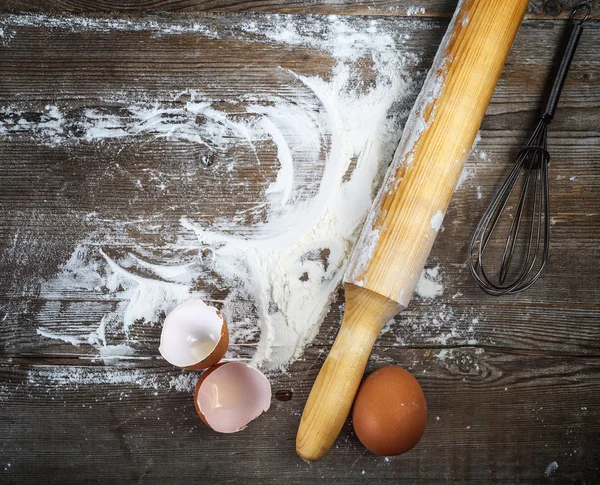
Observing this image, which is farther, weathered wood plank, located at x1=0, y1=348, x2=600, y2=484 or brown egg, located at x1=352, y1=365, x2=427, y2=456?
weathered wood plank, located at x1=0, y1=348, x2=600, y2=484

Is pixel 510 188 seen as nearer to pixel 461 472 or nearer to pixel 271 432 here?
pixel 461 472

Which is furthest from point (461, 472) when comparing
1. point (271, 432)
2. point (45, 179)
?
point (45, 179)

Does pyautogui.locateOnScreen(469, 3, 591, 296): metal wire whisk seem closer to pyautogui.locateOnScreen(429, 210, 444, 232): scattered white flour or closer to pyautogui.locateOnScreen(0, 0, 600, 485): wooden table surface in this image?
pyautogui.locateOnScreen(0, 0, 600, 485): wooden table surface

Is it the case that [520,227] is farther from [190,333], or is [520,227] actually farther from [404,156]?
[190,333]

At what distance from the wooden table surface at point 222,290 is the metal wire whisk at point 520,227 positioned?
0.03 m

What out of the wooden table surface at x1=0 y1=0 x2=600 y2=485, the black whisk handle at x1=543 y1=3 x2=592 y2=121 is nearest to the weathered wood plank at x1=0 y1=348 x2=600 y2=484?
the wooden table surface at x1=0 y1=0 x2=600 y2=485

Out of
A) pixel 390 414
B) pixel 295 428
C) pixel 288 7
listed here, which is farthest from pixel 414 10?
pixel 295 428

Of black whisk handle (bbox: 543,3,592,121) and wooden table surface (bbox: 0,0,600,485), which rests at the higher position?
black whisk handle (bbox: 543,3,592,121)

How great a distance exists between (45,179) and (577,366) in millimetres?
1260

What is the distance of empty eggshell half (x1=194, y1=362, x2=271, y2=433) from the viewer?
87 centimetres

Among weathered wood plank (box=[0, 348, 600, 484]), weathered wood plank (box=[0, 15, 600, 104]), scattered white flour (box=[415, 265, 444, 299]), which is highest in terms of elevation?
weathered wood plank (box=[0, 15, 600, 104])

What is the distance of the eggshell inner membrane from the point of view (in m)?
0.89

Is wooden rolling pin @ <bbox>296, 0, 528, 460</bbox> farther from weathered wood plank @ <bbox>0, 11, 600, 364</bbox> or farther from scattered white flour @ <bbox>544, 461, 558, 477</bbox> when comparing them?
scattered white flour @ <bbox>544, 461, 558, 477</bbox>

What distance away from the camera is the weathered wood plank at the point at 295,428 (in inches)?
37.1
